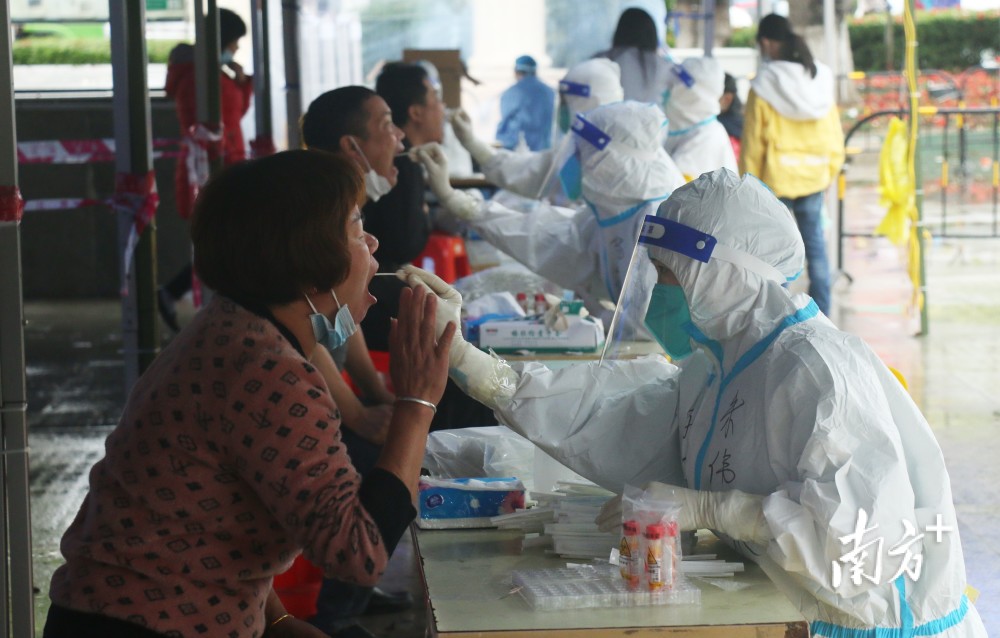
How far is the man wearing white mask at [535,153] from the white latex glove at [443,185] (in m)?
0.93

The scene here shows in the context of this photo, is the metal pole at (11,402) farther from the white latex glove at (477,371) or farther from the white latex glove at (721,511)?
the white latex glove at (721,511)

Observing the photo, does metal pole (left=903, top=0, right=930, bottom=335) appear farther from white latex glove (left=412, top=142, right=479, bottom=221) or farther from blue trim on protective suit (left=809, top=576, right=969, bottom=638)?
blue trim on protective suit (left=809, top=576, right=969, bottom=638)

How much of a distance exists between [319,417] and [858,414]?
87 cm

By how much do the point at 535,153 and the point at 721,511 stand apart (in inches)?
162

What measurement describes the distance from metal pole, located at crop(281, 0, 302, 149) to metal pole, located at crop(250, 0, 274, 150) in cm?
107

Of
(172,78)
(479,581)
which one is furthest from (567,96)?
(479,581)

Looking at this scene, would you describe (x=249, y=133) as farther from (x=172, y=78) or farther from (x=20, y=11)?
(x=172, y=78)

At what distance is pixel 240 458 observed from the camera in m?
1.69

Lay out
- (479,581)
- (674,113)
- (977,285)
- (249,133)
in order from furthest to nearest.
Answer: (249,133) < (977,285) < (674,113) < (479,581)

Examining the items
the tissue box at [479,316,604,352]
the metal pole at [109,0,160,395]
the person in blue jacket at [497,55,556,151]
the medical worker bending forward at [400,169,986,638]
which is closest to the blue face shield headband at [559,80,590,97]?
the metal pole at [109,0,160,395]

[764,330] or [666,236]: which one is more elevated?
[666,236]

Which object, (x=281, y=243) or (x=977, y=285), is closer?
(x=281, y=243)

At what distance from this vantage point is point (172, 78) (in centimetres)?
789

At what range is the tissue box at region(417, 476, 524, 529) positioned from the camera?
2322mm
